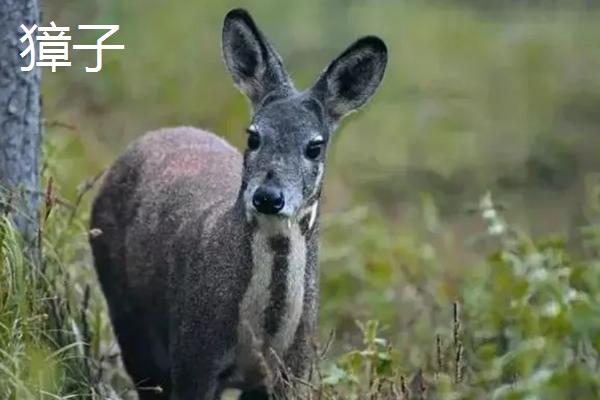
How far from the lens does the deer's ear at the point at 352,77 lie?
287 inches

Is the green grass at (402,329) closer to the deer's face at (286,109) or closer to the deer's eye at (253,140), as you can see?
the deer's face at (286,109)

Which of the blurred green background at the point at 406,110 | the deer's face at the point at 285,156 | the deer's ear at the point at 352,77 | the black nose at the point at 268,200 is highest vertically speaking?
the blurred green background at the point at 406,110

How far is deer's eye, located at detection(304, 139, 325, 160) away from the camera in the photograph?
698 centimetres

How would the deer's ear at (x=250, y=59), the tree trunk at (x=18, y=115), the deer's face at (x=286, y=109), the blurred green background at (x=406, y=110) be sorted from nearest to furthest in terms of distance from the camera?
the deer's face at (x=286, y=109)
the deer's ear at (x=250, y=59)
the tree trunk at (x=18, y=115)
the blurred green background at (x=406, y=110)

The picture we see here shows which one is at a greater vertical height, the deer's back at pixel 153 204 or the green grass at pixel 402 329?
the deer's back at pixel 153 204

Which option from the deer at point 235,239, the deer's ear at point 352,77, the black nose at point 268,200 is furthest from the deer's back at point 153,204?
the black nose at point 268,200

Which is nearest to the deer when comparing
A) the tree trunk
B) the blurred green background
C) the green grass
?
the green grass

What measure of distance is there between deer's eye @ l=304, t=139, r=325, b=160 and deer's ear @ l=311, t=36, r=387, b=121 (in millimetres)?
272

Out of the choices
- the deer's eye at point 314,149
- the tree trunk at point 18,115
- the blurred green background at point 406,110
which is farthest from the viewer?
the blurred green background at point 406,110

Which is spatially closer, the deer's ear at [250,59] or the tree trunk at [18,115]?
the deer's ear at [250,59]

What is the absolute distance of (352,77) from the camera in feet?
24.2

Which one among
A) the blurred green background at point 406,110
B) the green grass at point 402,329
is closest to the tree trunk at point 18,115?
the green grass at point 402,329

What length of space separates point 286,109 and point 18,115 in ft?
4.14

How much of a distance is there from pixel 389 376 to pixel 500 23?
735 centimetres
